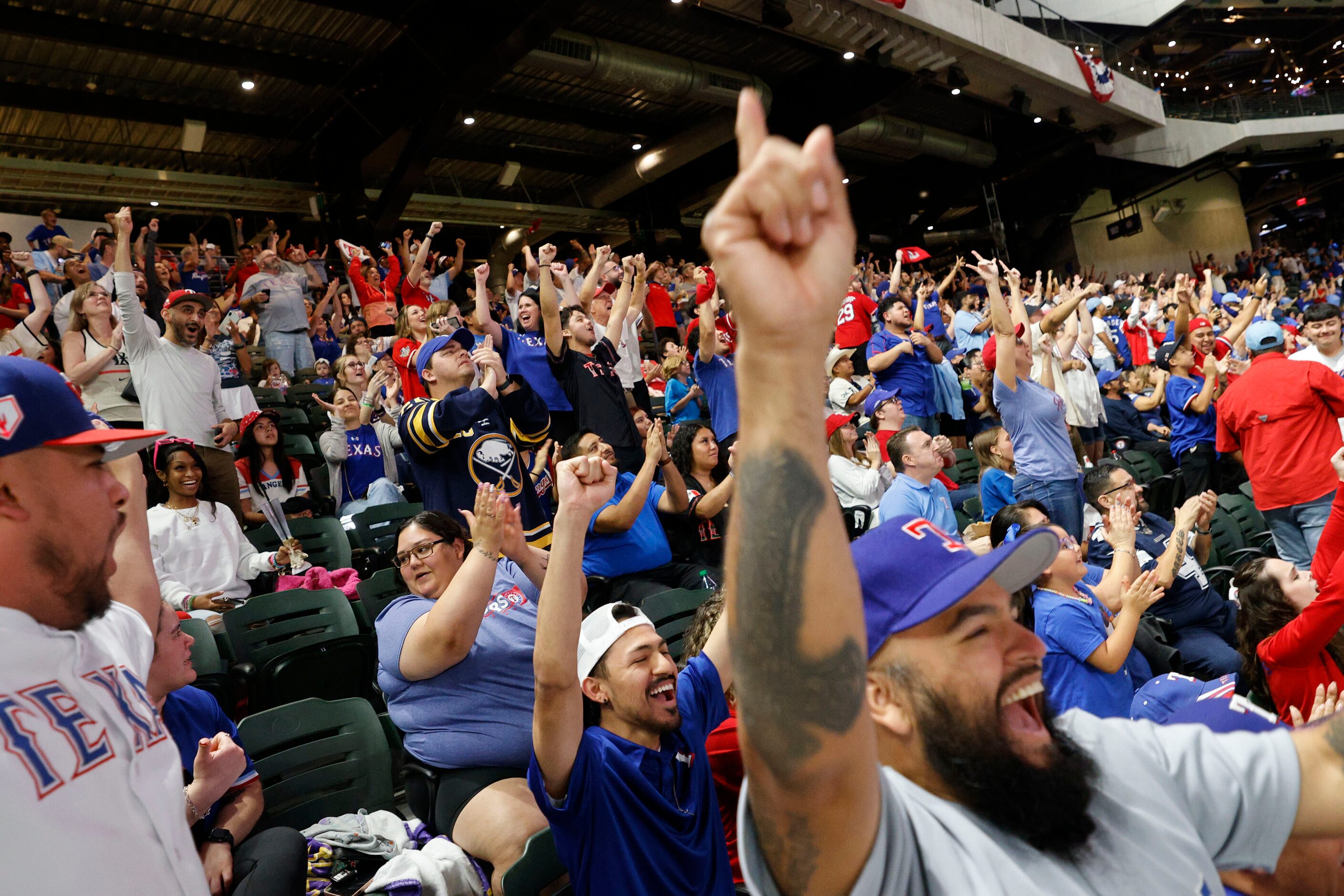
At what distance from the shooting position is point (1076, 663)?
2.70 meters

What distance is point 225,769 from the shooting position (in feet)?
6.35

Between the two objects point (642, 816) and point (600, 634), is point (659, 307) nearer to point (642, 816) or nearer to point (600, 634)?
point (600, 634)

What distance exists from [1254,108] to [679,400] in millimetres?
21319

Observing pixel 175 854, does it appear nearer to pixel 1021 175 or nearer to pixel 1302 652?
pixel 1302 652

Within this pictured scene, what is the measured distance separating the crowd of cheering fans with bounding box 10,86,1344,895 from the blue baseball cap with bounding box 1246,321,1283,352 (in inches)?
23.6

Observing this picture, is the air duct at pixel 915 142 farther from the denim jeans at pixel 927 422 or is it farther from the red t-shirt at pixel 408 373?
the red t-shirt at pixel 408 373

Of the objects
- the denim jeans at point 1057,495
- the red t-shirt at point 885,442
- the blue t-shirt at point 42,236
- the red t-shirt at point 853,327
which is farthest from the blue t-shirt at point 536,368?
the blue t-shirt at point 42,236

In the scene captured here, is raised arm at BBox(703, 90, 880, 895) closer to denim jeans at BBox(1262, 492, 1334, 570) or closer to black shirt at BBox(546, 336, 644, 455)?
black shirt at BBox(546, 336, 644, 455)

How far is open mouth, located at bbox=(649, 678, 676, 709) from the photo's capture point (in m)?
2.07

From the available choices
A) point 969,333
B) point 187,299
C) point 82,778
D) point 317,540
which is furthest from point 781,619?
point 969,333

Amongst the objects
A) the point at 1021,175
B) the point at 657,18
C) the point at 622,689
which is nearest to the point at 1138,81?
the point at 1021,175

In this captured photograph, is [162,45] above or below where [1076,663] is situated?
above

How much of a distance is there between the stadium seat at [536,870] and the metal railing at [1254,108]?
78.1 feet

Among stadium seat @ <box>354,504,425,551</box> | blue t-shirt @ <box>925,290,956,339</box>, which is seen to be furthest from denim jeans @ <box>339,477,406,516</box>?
blue t-shirt @ <box>925,290,956,339</box>
